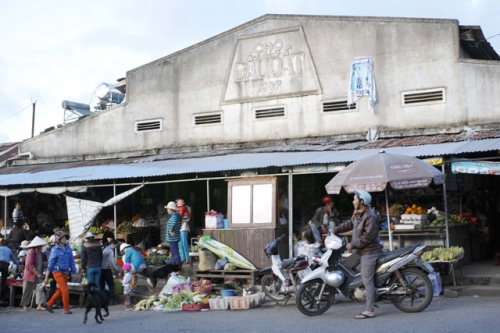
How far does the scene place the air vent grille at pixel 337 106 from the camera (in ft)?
55.2

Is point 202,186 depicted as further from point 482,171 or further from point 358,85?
point 482,171

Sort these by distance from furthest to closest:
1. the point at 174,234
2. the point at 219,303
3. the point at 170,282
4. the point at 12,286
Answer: the point at 174,234, the point at 12,286, the point at 170,282, the point at 219,303

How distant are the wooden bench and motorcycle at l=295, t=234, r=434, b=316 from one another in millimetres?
3656

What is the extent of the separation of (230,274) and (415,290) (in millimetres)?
5161

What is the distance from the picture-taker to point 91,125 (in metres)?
20.9

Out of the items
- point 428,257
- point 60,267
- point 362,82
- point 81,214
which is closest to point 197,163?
point 81,214

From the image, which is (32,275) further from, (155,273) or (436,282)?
(436,282)

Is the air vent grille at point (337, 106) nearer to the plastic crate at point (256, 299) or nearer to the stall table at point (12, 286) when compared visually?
the plastic crate at point (256, 299)

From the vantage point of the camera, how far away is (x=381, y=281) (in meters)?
9.32

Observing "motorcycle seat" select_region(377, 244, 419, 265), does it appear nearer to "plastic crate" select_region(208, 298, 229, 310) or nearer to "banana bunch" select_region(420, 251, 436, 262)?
"banana bunch" select_region(420, 251, 436, 262)

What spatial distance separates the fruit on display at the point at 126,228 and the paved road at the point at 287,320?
18.7 ft

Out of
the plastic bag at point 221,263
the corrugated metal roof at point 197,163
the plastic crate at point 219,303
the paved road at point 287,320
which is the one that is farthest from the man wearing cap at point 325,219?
the plastic crate at point 219,303

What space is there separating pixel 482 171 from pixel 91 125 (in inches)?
506

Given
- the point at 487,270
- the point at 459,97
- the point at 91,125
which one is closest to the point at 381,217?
the point at 487,270
